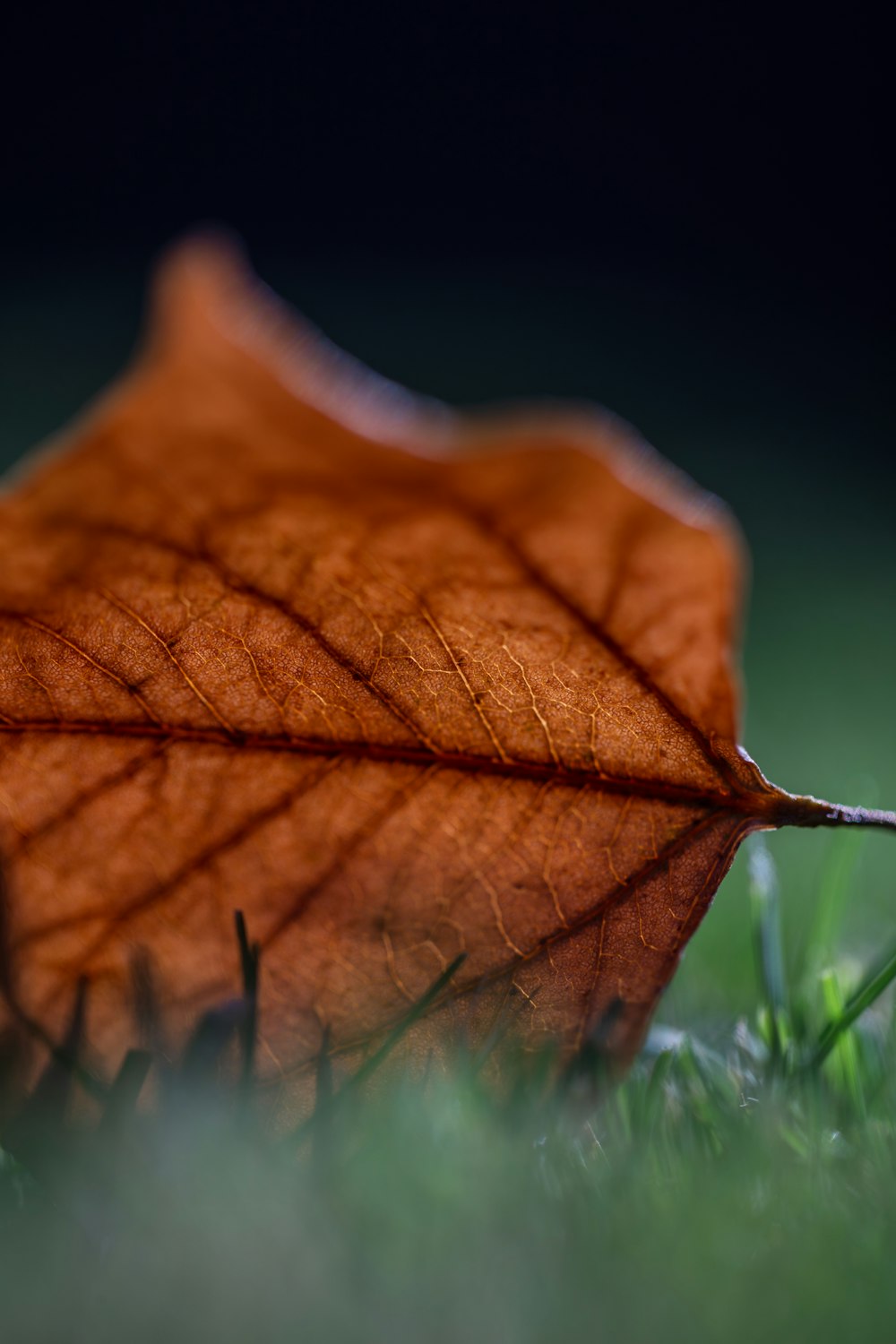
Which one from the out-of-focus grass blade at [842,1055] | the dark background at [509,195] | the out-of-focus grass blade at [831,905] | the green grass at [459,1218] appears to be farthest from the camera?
the dark background at [509,195]

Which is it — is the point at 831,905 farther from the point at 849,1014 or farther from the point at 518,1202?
the point at 518,1202

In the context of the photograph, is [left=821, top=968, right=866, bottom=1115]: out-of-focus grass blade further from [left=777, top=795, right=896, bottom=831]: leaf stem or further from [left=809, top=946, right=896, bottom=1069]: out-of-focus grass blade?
[left=777, top=795, right=896, bottom=831]: leaf stem

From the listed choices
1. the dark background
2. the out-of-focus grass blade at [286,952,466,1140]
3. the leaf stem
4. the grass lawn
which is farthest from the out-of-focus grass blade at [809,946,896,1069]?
the dark background

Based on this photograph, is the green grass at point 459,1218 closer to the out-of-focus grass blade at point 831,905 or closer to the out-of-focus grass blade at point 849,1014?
the out-of-focus grass blade at point 849,1014

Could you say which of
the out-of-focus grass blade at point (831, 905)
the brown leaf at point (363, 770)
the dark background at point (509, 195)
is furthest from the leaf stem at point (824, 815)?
the dark background at point (509, 195)

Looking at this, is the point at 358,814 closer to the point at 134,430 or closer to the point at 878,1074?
the point at 134,430

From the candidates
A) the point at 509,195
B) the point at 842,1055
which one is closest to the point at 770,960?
the point at 842,1055

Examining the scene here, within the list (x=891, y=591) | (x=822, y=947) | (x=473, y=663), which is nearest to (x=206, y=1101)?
(x=473, y=663)
